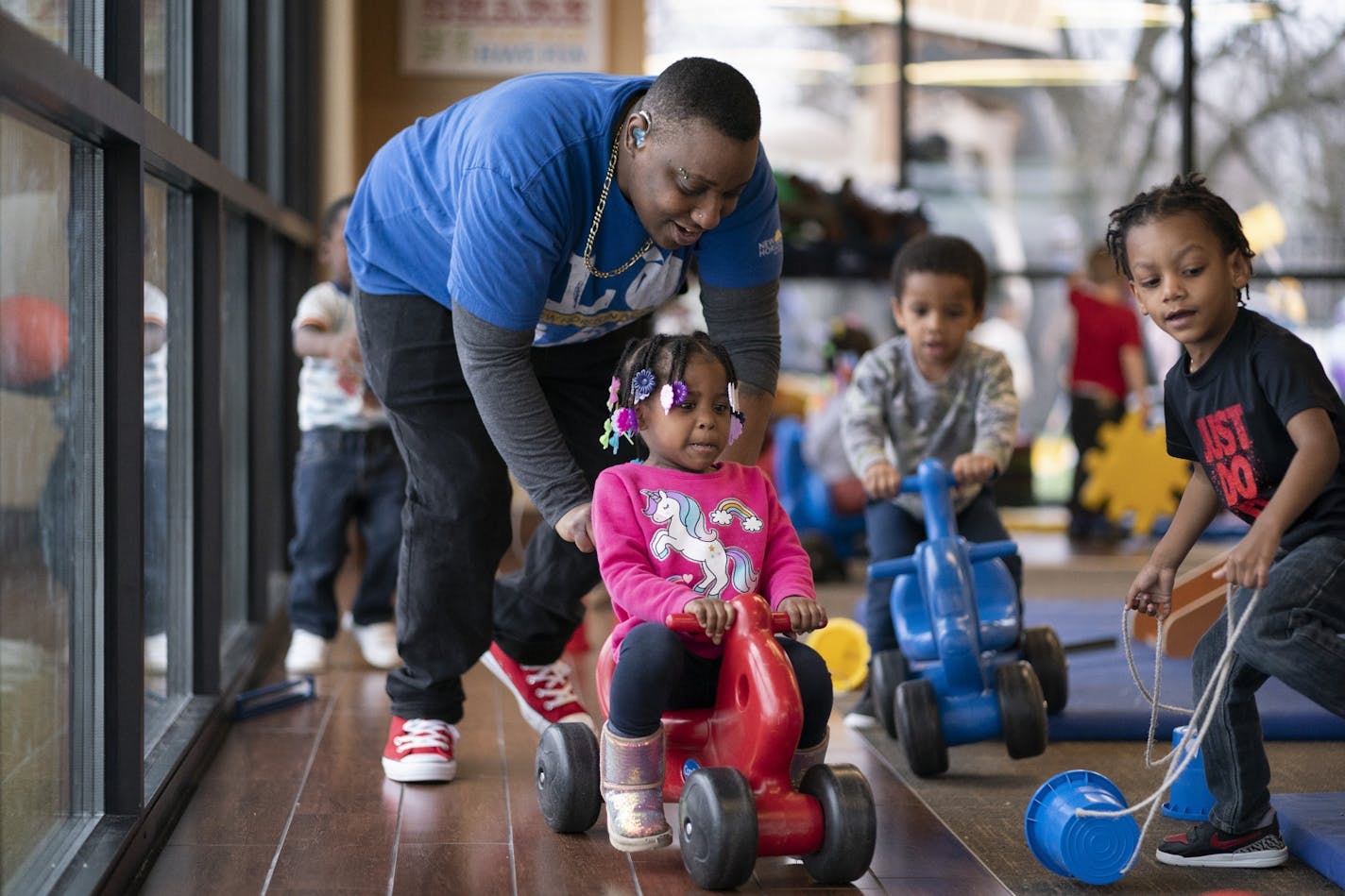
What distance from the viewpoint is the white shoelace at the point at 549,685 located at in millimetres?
3039

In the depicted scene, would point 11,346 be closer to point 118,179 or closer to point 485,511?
point 118,179

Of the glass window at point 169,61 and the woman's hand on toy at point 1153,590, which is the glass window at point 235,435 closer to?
the glass window at point 169,61

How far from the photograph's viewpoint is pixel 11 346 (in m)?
1.95

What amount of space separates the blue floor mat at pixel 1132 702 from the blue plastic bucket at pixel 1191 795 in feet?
0.64

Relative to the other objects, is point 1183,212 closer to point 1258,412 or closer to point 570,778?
point 1258,412

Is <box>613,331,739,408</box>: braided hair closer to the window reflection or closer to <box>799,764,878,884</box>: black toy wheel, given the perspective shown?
<box>799,764,878,884</box>: black toy wheel

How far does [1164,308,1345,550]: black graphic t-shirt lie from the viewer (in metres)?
2.16

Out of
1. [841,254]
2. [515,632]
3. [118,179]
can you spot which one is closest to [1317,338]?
[841,254]

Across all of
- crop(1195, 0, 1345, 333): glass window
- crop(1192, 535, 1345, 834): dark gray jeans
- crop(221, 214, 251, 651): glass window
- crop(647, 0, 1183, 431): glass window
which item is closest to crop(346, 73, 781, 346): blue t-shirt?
crop(1192, 535, 1345, 834): dark gray jeans

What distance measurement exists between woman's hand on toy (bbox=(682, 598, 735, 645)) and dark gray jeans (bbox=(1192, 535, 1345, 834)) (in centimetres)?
70

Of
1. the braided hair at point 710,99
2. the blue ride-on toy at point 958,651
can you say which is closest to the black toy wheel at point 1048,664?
the blue ride-on toy at point 958,651

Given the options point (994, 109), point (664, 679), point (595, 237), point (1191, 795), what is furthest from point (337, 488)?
point (994, 109)

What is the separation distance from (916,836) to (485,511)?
0.95 meters

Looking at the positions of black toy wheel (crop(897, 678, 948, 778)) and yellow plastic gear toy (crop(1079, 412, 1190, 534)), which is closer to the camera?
black toy wheel (crop(897, 678, 948, 778))
